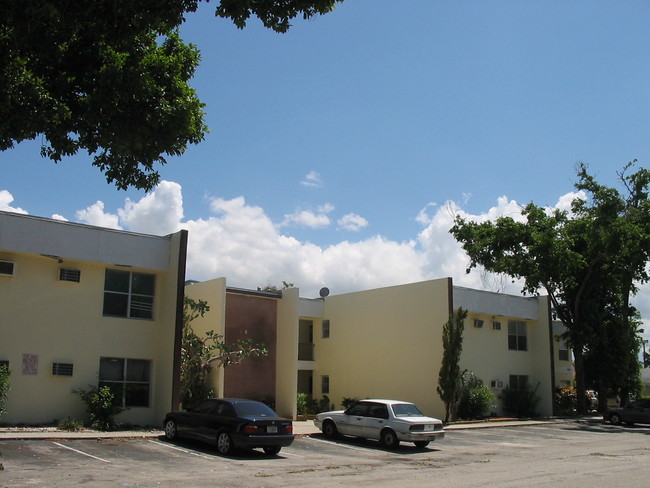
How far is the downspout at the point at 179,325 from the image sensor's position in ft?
67.9

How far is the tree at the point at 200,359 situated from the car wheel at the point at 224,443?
20.7 feet

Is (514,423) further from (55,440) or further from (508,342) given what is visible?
(55,440)

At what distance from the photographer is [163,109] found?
11.3 m

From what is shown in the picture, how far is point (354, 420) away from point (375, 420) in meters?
0.77

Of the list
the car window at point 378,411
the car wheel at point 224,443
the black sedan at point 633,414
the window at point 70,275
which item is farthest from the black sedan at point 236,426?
the black sedan at point 633,414

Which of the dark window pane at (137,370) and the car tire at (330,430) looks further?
the dark window pane at (137,370)

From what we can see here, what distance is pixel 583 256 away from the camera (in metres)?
34.2

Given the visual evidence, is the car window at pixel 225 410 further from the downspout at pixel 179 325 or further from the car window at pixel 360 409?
the car window at pixel 360 409

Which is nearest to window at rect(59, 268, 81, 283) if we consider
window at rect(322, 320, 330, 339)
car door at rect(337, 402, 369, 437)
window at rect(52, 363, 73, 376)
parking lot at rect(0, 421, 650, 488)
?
window at rect(52, 363, 73, 376)

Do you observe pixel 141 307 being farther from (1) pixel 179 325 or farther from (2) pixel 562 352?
(2) pixel 562 352

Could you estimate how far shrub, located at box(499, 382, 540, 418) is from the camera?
31.8 metres

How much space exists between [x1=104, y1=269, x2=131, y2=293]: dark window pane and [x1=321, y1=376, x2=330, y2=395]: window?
14.6 m

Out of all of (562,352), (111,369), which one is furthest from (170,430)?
(562,352)

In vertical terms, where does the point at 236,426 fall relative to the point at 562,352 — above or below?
below
